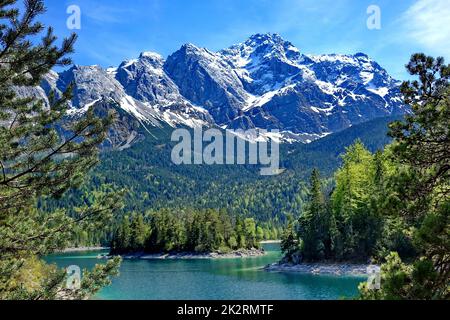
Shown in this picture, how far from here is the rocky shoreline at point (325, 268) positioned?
61.6m

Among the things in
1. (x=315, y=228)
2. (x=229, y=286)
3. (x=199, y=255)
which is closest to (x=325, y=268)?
(x=315, y=228)

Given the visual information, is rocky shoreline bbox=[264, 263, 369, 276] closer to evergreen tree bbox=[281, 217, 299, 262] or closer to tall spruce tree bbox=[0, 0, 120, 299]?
evergreen tree bbox=[281, 217, 299, 262]

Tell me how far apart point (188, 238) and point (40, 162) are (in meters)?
98.4

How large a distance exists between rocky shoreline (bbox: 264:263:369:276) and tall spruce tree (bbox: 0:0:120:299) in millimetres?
52510

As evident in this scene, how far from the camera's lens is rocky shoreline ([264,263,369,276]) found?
6159 cm

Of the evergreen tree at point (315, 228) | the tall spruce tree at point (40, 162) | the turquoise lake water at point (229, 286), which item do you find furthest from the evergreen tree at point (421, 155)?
the evergreen tree at point (315, 228)

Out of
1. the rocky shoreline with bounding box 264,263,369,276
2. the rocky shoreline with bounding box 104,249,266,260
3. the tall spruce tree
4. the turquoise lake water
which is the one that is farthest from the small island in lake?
the tall spruce tree

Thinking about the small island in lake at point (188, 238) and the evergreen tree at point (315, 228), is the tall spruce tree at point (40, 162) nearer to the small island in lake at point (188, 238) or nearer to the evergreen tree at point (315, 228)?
the evergreen tree at point (315, 228)

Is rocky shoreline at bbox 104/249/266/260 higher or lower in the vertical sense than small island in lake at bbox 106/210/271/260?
lower

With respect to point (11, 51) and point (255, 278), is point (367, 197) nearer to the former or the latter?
point (255, 278)

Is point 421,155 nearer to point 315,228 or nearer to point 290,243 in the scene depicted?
point 315,228

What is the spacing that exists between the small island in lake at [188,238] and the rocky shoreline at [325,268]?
35.0m
